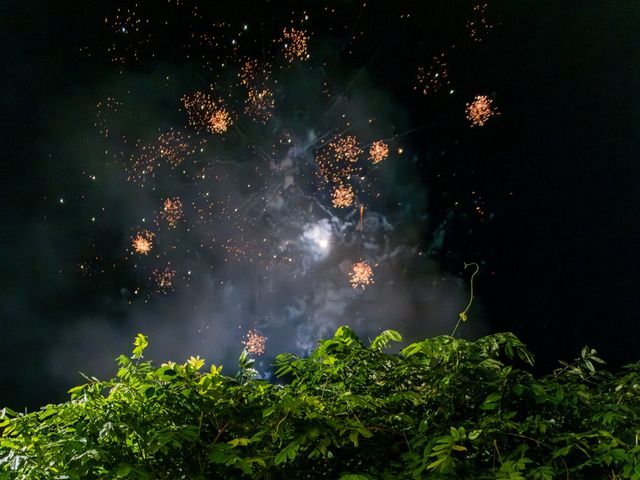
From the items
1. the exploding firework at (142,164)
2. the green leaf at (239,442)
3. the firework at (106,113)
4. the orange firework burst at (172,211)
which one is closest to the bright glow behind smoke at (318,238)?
the orange firework burst at (172,211)

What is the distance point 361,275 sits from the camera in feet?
23.4

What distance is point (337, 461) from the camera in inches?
39.5

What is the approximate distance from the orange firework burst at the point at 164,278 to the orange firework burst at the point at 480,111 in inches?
164

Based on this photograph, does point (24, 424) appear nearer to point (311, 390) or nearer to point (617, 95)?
point (311, 390)

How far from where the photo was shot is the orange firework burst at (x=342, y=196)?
6.98 m

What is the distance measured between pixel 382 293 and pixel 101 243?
358 centimetres

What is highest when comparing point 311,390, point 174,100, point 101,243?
point 174,100

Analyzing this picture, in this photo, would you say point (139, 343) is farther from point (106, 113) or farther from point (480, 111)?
point (480, 111)

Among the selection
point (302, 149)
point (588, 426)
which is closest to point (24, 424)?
point (588, 426)

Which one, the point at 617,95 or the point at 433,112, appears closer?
the point at 617,95

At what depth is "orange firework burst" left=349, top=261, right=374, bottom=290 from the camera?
7078mm

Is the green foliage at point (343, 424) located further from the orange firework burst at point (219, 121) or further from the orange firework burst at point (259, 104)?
the orange firework burst at point (259, 104)

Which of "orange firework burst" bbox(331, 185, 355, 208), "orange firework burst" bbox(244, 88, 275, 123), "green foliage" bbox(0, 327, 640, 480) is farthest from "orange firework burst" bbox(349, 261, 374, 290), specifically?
"green foliage" bbox(0, 327, 640, 480)

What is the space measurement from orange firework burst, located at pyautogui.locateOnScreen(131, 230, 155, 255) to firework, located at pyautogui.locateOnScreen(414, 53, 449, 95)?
3694mm
